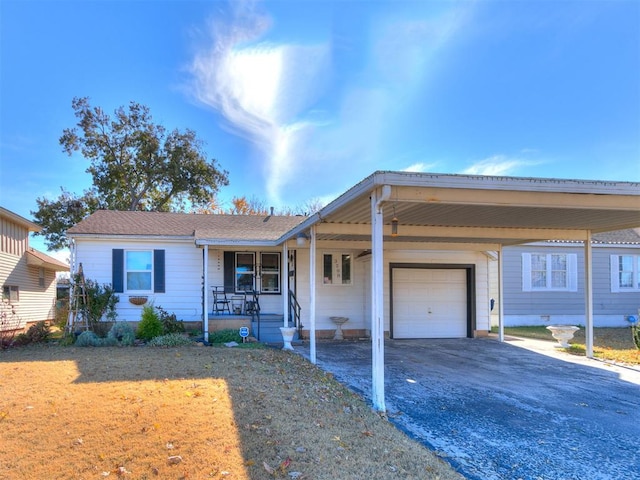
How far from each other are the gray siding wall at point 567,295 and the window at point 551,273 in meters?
0.18

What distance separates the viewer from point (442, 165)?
1784cm

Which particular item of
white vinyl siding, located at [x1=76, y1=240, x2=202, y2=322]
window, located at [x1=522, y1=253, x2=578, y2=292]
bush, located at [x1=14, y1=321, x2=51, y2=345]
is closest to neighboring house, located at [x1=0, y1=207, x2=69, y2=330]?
bush, located at [x1=14, y1=321, x2=51, y2=345]

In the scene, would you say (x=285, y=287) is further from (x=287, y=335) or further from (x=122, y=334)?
(x=122, y=334)

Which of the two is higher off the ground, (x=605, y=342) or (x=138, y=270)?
(x=138, y=270)

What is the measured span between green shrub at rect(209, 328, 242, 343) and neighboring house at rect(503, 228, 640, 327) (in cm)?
1032

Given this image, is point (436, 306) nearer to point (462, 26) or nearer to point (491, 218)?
point (491, 218)

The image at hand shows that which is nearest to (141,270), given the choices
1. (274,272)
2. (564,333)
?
(274,272)

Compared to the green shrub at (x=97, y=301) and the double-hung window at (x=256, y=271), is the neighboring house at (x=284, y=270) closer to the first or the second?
the double-hung window at (x=256, y=271)

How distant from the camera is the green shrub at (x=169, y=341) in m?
10.3

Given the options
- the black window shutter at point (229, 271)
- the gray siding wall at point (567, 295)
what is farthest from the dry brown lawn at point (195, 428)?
the gray siding wall at point (567, 295)

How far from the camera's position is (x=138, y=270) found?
1227 centimetres

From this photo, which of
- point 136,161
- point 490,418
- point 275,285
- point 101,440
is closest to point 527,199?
point 490,418

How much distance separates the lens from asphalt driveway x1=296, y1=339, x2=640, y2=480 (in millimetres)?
3951

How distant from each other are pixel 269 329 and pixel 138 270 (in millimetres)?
4070
